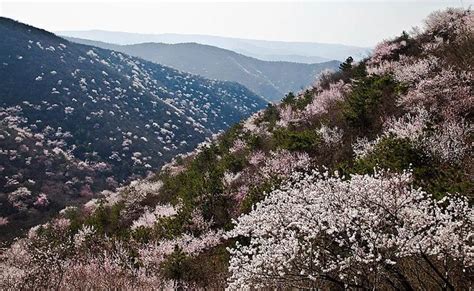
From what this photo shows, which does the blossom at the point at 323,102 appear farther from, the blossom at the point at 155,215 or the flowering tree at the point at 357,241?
the flowering tree at the point at 357,241

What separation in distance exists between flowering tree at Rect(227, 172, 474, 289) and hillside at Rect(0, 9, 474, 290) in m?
0.04

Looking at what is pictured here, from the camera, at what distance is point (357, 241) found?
759 centimetres

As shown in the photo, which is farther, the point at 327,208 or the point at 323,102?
the point at 323,102

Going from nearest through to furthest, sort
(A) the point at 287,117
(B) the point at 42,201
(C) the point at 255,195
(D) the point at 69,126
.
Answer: (C) the point at 255,195, (A) the point at 287,117, (B) the point at 42,201, (D) the point at 69,126

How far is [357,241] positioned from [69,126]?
201 ft

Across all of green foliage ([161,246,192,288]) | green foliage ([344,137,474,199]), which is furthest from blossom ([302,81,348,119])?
green foliage ([161,246,192,288])

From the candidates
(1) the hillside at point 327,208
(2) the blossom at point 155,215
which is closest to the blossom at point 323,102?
(1) the hillside at point 327,208

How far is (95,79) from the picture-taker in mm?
77688

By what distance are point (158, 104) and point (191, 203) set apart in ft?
211

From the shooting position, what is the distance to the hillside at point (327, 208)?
763 centimetres

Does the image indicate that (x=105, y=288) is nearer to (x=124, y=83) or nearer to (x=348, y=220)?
(x=348, y=220)

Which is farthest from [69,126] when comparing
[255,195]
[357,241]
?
[357,241]

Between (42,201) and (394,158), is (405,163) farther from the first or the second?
(42,201)

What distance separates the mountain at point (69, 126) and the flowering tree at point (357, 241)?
35807 millimetres
